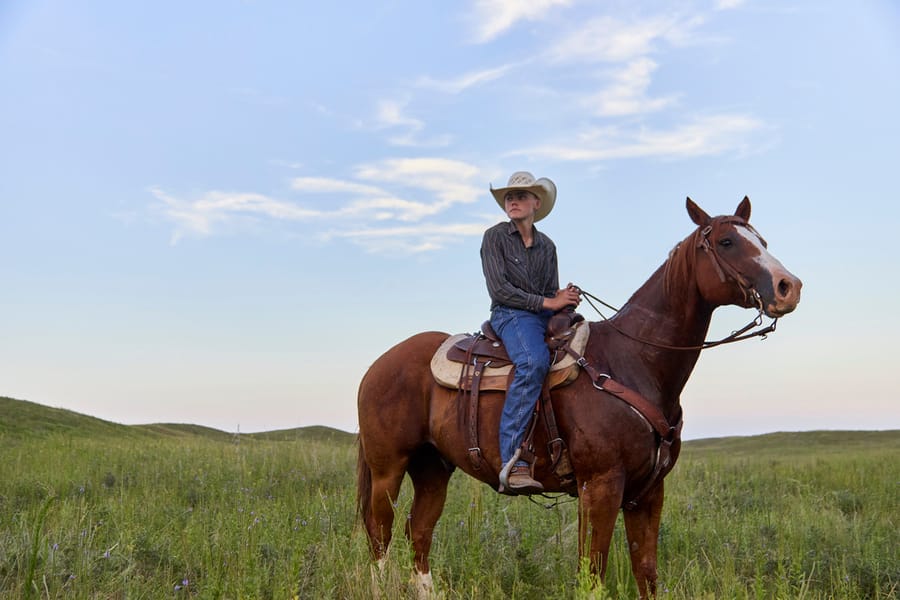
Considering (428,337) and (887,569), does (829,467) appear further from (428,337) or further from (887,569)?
(428,337)

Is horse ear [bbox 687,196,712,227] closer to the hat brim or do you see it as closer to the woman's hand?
the woman's hand

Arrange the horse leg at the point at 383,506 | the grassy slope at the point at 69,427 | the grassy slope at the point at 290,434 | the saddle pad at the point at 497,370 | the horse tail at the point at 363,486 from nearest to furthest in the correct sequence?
the saddle pad at the point at 497,370 < the horse leg at the point at 383,506 < the horse tail at the point at 363,486 < the grassy slope at the point at 69,427 < the grassy slope at the point at 290,434

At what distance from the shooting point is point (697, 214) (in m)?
5.39

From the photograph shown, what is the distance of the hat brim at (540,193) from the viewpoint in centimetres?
607

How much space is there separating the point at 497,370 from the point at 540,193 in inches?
62.8

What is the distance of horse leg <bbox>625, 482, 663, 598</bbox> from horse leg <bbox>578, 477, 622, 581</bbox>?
1.48ft

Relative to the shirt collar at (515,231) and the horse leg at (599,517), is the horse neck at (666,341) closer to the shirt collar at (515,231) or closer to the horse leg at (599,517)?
the horse leg at (599,517)

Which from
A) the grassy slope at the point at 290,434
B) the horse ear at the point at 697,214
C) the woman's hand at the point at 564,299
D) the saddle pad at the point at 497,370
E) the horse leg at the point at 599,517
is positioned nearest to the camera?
the horse leg at the point at 599,517

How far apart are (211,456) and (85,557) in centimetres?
755

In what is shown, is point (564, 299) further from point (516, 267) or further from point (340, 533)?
point (340, 533)

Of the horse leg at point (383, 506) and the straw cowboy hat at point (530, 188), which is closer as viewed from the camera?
the straw cowboy hat at point (530, 188)

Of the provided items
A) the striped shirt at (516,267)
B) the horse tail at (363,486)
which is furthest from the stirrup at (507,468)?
the horse tail at (363,486)

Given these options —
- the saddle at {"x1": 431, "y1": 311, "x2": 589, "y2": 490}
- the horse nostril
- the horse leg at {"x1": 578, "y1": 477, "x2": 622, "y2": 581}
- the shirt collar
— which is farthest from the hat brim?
the horse leg at {"x1": 578, "y1": 477, "x2": 622, "y2": 581}

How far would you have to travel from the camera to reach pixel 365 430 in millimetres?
6426
